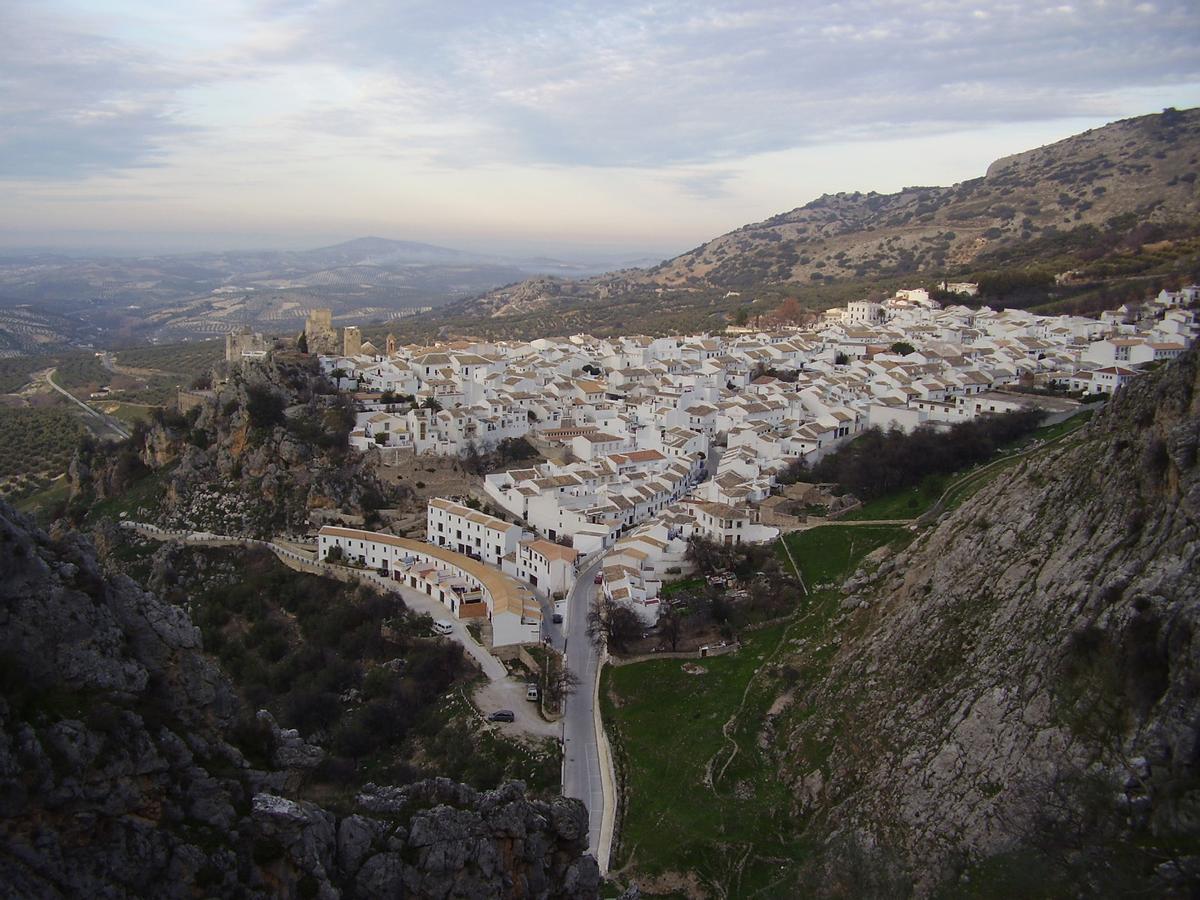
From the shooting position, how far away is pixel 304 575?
31.3 metres

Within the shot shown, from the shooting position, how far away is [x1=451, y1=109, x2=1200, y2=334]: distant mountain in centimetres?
7500

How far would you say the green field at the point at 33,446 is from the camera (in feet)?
157

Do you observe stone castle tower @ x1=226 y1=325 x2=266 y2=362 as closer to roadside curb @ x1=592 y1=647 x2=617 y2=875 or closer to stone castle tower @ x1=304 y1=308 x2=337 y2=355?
stone castle tower @ x1=304 y1=308 x2=337 y2=355

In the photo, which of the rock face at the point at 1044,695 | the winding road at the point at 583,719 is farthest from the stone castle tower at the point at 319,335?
the rock face at the point at 1044,695

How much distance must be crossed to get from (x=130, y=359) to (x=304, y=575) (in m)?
69.6

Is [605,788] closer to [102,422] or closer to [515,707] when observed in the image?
[515,707]

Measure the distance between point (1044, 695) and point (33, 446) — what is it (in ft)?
184

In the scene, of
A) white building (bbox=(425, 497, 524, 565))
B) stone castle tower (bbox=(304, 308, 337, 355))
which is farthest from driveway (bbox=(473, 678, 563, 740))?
stone castle tower (bbox=(304, 308, 337, 355))

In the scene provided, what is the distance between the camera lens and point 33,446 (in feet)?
175

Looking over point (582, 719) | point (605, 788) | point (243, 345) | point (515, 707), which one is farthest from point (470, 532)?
point (243, 345)

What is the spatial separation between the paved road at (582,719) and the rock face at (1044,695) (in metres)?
3.79

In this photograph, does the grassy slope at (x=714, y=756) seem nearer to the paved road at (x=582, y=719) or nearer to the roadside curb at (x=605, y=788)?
the roadside curb at (x=605, y=788)

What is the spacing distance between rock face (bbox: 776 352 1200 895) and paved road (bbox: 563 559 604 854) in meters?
3.79

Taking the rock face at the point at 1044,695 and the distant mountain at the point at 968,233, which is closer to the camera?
the rock face at the point at 1044,695
